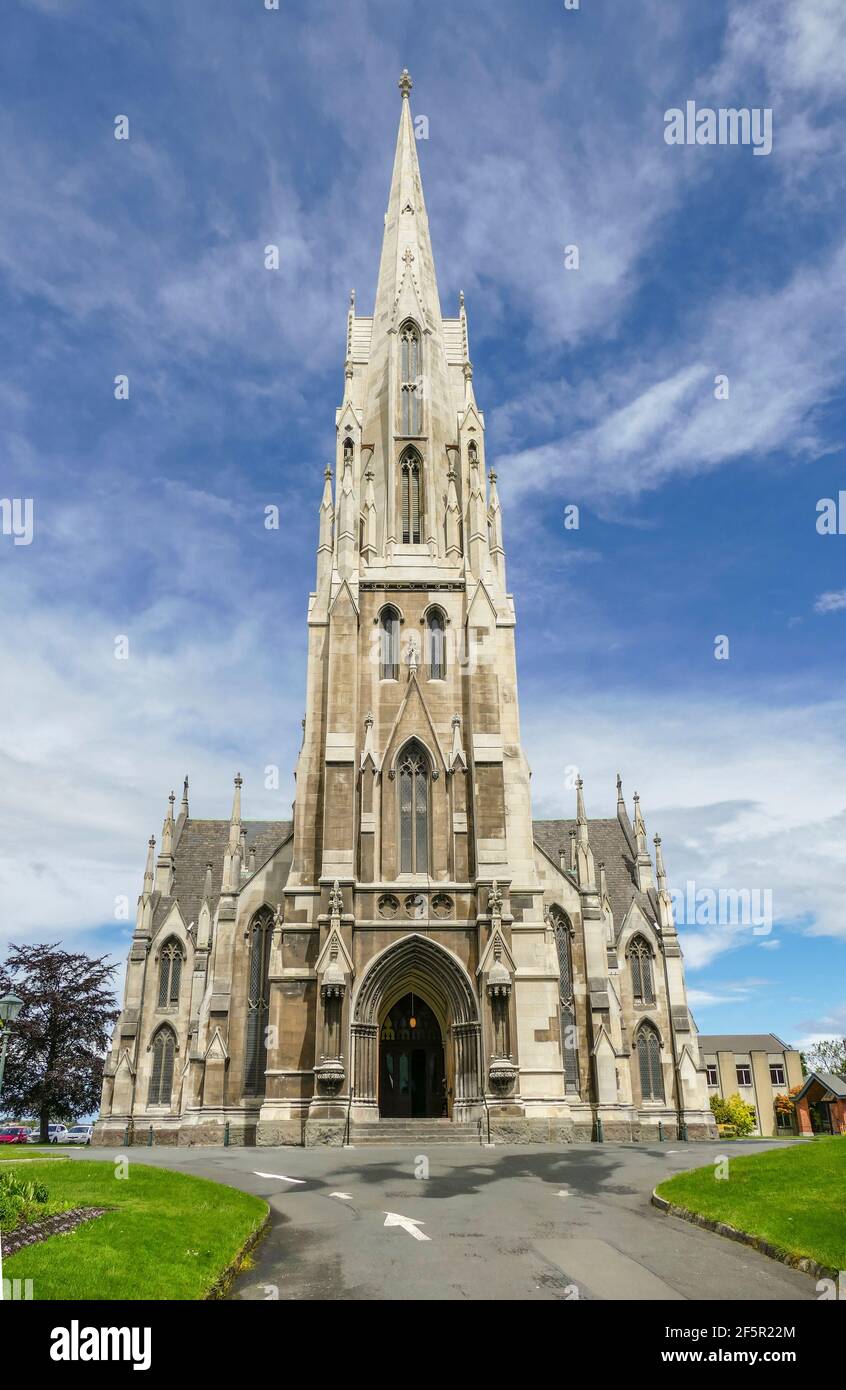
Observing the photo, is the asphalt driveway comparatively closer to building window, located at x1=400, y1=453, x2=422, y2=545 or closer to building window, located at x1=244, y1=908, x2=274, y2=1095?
building window, located at x1=244, y1=908, x2=274, y2=1095

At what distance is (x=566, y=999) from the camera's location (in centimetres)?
3706

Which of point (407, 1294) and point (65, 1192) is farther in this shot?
point (65, 1192)

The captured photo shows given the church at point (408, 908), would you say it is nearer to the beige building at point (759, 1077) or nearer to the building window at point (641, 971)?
the building window at point (641, 971)

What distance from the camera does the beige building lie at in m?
72.9

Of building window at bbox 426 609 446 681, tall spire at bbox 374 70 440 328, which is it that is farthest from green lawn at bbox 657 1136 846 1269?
tall spire at bbox 374 70 440 328

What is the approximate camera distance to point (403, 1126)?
27500 mm

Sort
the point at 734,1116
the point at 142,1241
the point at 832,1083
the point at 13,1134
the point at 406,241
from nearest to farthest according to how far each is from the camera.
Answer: the point at 142,1241
the point at 406,241
the point at 13,1134
the point at 832,1083
the point at 734,1116

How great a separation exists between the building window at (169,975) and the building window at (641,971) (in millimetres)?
19527

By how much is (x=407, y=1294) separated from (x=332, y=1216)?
5208 millimetres

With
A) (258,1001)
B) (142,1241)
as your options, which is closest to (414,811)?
(258,1001)

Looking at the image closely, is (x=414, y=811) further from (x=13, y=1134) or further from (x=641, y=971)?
(x=13, y=1134)

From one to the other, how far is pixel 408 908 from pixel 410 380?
24144 mm
